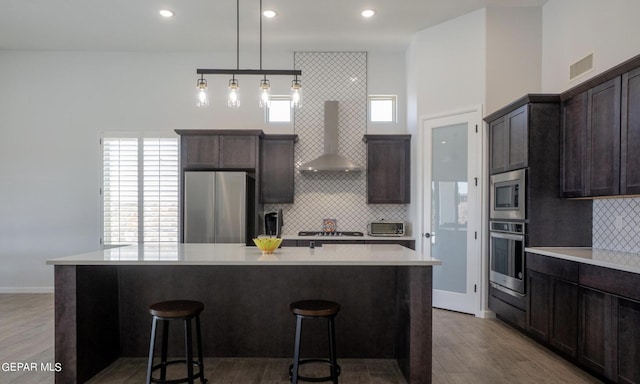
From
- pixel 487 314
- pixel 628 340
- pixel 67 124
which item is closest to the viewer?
pixel 628 340

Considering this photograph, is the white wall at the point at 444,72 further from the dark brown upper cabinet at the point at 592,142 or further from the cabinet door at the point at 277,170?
the cabinet door at the point at 277,170

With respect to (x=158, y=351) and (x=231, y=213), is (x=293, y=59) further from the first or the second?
(x=158, y=351)

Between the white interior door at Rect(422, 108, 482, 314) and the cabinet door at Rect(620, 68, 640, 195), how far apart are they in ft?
5.27

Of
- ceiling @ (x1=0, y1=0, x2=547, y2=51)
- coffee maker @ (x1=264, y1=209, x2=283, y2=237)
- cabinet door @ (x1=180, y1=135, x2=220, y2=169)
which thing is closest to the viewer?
ceiling @ (x1=0, y1=0, x2=547, y2=51)

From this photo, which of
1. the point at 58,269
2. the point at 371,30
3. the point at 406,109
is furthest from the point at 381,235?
the point at 58,269

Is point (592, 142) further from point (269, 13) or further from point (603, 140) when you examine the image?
point (269, 13)

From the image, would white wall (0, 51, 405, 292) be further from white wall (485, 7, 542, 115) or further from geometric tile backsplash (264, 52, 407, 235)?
white wall (485, 7, 542, 115)

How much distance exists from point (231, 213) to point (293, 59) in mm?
2521

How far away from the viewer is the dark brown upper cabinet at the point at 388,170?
538cm

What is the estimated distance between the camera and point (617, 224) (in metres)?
3.23

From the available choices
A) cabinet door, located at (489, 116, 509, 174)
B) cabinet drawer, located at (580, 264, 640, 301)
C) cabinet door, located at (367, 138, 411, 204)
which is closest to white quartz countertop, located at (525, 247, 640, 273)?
cabinet drawer, located at (580, 264, 640, 301)

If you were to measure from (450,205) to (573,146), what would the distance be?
5.06ft

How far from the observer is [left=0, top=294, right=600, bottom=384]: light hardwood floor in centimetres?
276

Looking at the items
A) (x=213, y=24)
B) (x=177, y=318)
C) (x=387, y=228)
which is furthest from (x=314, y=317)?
(x=213, y=24)
